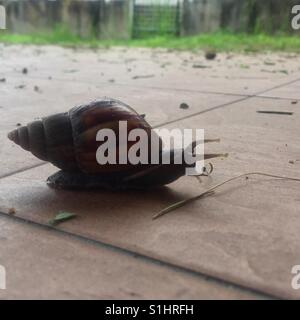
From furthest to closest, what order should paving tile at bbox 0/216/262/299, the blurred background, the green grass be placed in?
the blurred background, the green grass, paving tile at bbox 0/216/262/299

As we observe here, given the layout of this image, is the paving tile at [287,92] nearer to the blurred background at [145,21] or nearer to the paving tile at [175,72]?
the paving tile at [175,72]

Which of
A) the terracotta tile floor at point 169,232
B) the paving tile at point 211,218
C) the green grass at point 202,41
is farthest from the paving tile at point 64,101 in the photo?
the green grass at point 202,41

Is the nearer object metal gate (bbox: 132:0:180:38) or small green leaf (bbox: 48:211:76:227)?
small green leaf (bbox: 48:211:76:227)

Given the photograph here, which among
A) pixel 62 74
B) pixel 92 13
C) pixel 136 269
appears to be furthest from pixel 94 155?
pixel 92 13

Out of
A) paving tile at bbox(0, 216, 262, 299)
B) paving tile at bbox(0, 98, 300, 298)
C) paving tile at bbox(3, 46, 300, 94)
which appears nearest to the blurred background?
paving tile at bbox(3, 46, 300, 94)

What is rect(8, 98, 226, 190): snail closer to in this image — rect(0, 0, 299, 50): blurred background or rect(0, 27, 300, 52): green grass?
rect(0, 27, 300, 52): green grass

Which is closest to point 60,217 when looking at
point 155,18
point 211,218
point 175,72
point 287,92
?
point 211,218

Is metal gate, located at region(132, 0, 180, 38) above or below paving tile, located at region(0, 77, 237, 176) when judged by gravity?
above

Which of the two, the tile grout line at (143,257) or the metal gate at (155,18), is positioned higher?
the metal gate at (155,18)
